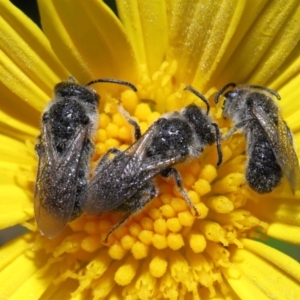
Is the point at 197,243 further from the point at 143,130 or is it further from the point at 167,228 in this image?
the point at 143,130

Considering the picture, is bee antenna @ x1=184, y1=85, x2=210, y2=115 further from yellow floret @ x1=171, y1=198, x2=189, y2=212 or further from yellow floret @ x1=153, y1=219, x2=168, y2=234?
yellow floret @ x1=153, y1=219, x2=168, y2=234

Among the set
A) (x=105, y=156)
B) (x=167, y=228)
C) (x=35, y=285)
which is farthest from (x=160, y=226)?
(x=35, y=285)

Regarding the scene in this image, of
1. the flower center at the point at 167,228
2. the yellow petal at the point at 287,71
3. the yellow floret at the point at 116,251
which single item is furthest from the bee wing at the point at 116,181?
the yellow petal at the point at 287,71

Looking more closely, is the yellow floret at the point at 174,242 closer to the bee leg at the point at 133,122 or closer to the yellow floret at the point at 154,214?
the yellow floret at the point at 154,214

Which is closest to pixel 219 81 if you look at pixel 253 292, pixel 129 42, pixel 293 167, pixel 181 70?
pixel 181 70

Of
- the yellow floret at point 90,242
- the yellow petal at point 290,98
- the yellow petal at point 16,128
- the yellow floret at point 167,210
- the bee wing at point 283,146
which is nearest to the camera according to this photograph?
the bee wing at point 283,146

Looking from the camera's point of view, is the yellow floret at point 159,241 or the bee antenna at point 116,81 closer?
the yellow floret at point 159,241
